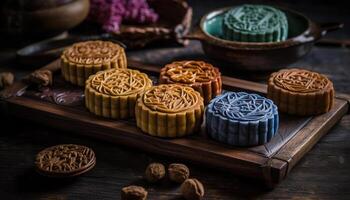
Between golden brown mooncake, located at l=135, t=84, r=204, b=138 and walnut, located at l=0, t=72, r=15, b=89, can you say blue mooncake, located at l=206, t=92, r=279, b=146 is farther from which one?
walnut, located at l=0, t=72, r=15, b=89

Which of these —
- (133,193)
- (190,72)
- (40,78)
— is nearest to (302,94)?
(190,72)

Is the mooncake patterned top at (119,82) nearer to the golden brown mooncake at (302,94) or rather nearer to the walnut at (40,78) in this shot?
the walnut at (40,78)

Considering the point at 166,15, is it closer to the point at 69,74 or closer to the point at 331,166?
the point at 69,74

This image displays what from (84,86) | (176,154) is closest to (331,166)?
(176,154)

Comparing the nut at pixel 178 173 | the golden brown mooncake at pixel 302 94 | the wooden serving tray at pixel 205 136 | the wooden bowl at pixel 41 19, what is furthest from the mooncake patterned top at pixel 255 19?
the nut at pixel 178 173

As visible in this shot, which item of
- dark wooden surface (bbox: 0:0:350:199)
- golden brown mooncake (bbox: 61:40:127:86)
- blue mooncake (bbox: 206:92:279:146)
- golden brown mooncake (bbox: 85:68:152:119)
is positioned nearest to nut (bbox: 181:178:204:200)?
dark wooden surface (bbox: 0:0:350:199)
